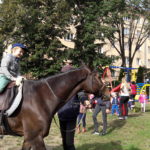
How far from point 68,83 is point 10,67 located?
1.13 meters

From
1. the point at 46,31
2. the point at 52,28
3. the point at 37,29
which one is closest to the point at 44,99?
the point at 37,29

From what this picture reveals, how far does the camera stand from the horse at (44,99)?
4.08 m

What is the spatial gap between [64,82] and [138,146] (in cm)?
365

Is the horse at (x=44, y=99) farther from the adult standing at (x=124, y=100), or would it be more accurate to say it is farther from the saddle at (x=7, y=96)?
the adult standing at (x=124, y=100)

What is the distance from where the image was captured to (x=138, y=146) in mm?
6840

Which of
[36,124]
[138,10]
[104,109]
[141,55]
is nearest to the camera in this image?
[36,124]

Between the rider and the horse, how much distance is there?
287 millimetres

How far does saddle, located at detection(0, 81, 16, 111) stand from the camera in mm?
4176

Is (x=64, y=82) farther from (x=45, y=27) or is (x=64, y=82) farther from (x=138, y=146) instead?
(x=45, y=27)

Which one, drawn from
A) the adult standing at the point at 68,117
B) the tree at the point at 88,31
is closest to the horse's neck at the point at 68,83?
the adult standing at the point at 68,117

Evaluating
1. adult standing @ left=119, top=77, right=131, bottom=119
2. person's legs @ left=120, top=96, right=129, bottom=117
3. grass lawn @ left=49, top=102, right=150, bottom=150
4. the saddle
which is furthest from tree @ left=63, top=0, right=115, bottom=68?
the saddle

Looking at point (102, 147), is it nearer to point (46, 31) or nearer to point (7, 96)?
point (7, 96)

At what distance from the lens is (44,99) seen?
4.31 meters

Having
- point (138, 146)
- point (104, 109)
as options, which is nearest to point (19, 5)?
point (104, 109)
